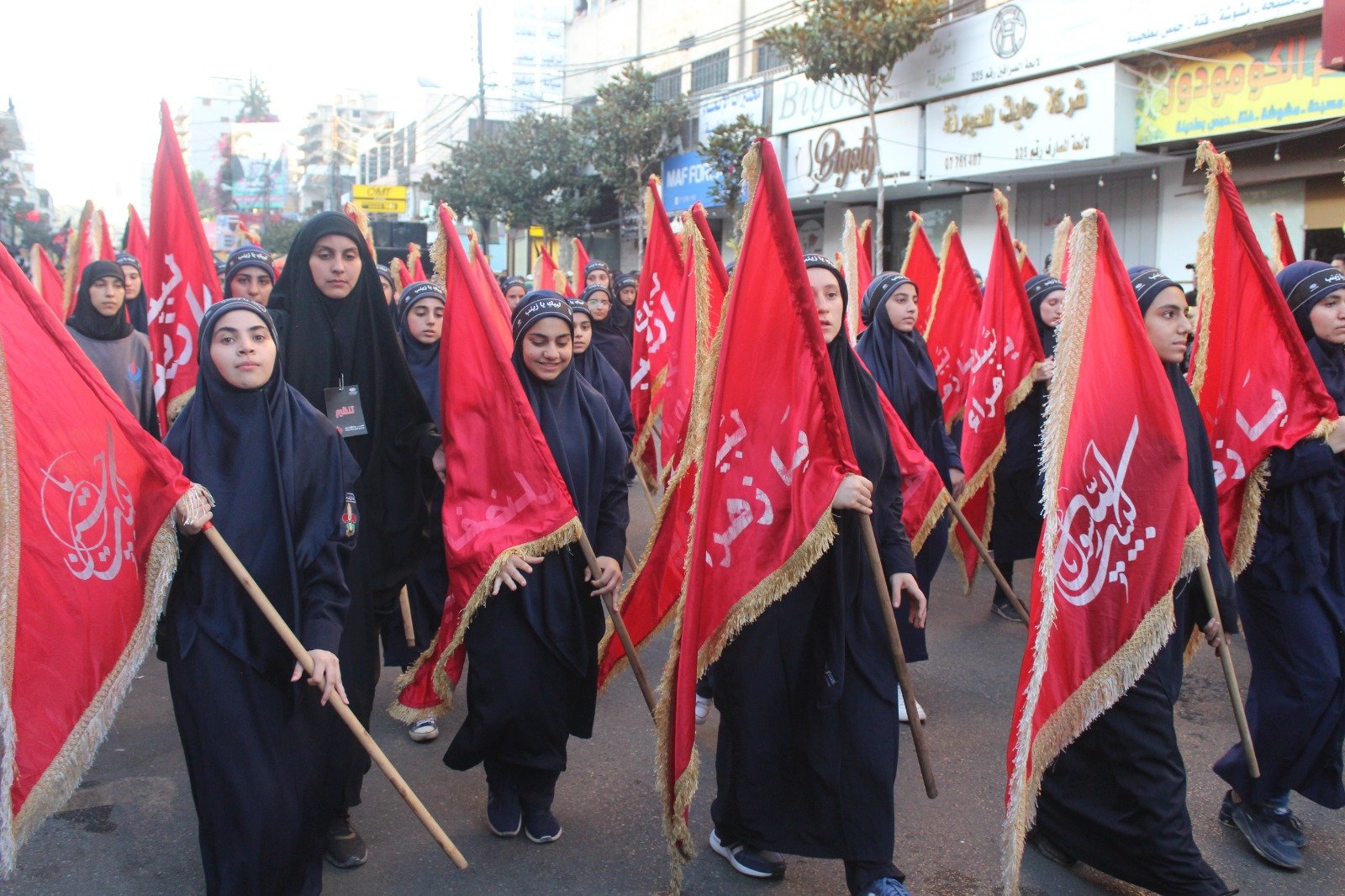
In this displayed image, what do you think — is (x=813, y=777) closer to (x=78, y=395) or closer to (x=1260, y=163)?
(x=78, y=395)

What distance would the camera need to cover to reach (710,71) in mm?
23906

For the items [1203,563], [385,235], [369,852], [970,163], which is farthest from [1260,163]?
[385,235]

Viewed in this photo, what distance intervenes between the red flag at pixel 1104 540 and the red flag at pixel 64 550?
2.15 meters

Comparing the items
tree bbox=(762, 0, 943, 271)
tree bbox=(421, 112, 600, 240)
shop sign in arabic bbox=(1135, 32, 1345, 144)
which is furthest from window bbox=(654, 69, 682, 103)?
shop sign in arabic bbox=(1135, 32, 1345, 144)

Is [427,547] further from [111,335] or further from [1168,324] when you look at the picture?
[111,335]

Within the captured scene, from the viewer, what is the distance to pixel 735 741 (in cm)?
296

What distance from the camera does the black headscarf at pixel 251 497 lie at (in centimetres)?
261

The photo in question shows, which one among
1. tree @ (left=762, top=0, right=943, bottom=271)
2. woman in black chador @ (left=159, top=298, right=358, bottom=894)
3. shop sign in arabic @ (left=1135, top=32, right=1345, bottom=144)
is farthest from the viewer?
tree @ (left=762, top=0, right=943, bottom=271)

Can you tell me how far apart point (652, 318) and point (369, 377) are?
3460 mm

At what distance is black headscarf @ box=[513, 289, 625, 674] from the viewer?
11.0ft

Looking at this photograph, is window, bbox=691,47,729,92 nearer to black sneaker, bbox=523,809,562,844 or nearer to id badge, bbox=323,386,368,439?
id badge, bbox=323,386,368,439

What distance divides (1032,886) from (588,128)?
2199 cm

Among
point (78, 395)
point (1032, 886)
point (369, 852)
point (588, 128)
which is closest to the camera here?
point (78, 395)

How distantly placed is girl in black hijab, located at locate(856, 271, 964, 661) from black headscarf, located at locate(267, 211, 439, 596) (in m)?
2.13
